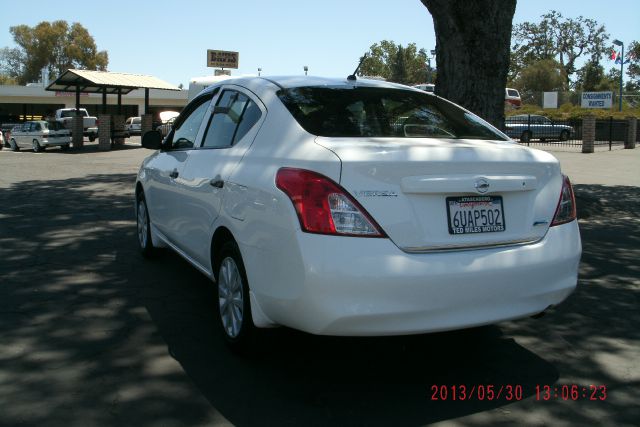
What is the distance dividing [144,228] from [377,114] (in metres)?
3.33

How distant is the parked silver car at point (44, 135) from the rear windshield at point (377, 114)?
94.3 ft

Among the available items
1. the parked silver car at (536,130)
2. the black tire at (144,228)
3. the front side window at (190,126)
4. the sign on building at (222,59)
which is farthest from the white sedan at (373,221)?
the sign on building at (222,59)

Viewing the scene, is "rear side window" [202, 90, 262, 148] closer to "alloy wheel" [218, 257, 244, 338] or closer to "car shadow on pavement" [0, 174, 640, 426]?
"alloy wheel" [218, 257, 244, 338]

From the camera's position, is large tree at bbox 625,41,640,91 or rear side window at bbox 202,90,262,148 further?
large tree at bbox 625,41,640,91

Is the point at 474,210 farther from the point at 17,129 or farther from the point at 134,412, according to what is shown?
the point at 17,129

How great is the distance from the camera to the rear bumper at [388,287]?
10.4 ft

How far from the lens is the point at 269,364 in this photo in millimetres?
3914

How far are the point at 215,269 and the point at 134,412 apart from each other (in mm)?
1198

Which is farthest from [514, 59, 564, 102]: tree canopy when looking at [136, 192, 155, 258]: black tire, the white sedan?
the white sedan

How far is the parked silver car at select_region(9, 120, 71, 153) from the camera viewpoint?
30219mm

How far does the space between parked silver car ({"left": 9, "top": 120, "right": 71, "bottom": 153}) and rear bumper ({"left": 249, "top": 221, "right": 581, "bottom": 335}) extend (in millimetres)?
29557

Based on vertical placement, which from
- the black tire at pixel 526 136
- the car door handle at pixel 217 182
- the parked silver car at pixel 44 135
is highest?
the black tire at pixel 526 136

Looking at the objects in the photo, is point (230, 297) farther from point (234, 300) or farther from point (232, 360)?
point (232, 360)

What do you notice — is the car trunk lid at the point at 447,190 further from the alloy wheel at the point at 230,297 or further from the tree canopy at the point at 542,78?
the tree canopy at the point at 542,78
